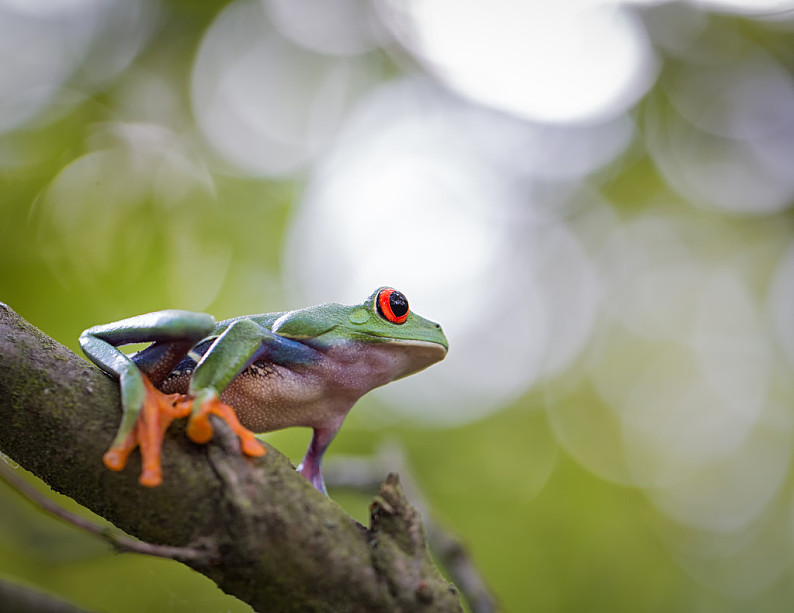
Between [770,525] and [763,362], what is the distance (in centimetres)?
257

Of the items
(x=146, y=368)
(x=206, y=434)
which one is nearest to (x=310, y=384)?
(x=146, y=368)

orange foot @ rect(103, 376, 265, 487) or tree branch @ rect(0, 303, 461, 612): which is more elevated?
orange foot @ rect(103, 376, 265, 487)

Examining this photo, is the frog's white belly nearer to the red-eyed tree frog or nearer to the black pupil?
→ the red-eyed tree frog

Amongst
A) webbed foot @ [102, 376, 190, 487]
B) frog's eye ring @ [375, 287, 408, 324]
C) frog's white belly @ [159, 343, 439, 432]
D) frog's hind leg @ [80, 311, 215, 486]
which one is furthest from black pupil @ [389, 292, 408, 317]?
webbed foot @ [102, 376, 190, 487]

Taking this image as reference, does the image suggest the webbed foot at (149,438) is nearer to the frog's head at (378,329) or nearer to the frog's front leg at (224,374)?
the frog's front leg at (224,374)

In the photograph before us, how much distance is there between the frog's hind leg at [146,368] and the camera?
1.73m

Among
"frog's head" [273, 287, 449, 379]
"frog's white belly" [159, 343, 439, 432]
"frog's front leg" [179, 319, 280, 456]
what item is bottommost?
"frog's white belly" [159, 343, 439, 432]

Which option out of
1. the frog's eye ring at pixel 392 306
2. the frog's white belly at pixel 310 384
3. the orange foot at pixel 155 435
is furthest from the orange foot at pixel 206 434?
the frog's eye ring at pixel 392 306

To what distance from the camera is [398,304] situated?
9.43ft

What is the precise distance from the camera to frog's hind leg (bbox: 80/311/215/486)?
173cm

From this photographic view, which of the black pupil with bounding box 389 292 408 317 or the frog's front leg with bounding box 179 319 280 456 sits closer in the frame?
the frog's front leg with bounding box 179 319 280 456

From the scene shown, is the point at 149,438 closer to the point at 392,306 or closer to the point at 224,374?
the point at 224,374

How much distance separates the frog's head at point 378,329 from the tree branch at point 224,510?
0.87 meters

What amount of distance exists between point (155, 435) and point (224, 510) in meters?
0.28
